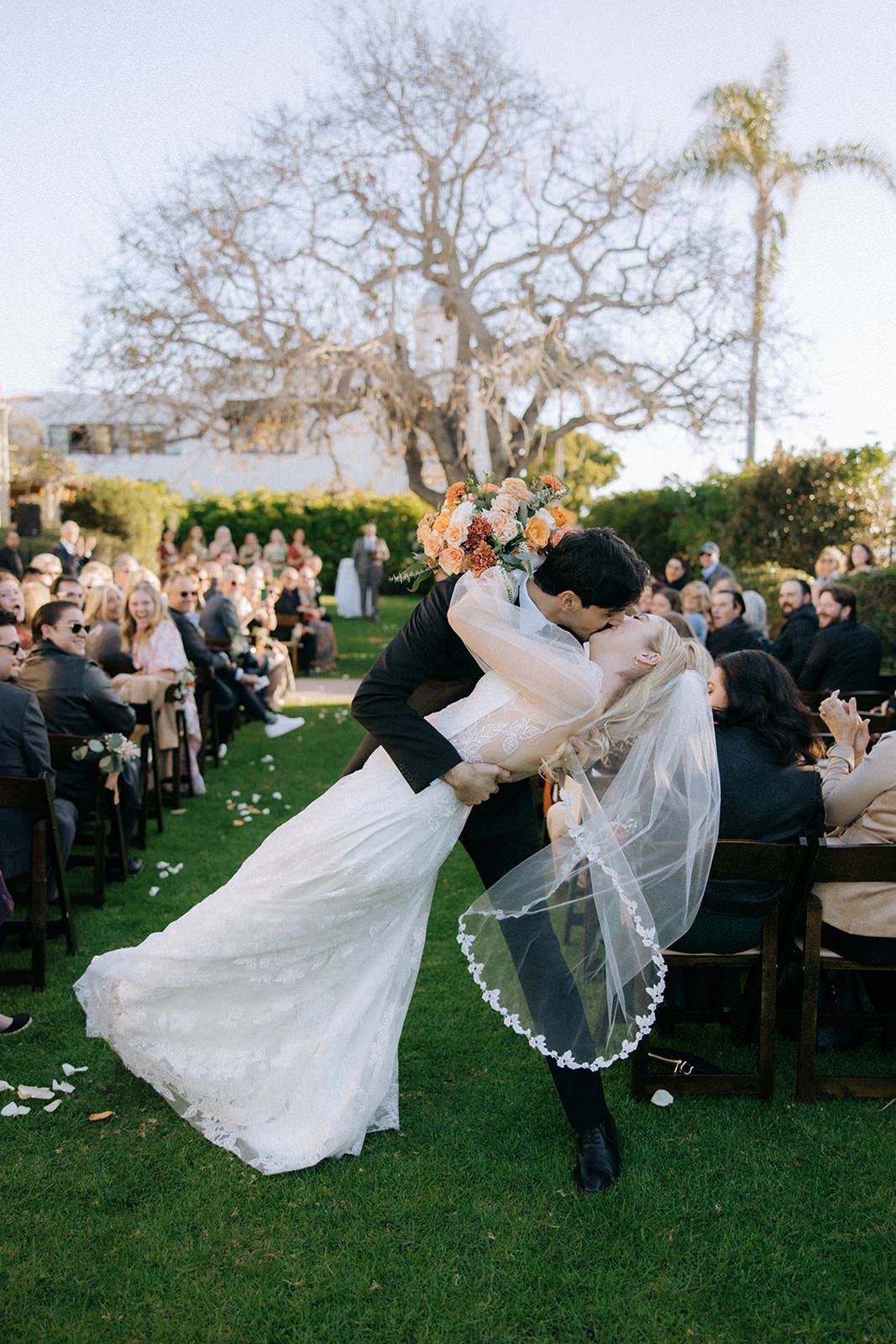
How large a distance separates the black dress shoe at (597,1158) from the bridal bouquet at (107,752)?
3103 mm

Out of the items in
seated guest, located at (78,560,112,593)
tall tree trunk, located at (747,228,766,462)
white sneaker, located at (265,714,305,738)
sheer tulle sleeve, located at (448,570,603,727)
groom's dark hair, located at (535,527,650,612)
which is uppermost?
tall tree trunk, located at (747,228,766,462)

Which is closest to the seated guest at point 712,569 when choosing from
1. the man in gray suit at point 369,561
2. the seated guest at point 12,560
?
the man in gray suit at point 369,561

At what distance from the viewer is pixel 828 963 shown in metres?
3.46

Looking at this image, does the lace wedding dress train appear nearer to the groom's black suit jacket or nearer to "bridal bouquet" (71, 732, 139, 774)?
the groom's black suit jacket

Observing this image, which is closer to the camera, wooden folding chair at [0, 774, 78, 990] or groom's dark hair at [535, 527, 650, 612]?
groom's dark hair at [535, 527, 650, 612]

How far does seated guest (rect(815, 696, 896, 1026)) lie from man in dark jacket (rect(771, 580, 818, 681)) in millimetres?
4633

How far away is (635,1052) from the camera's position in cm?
344

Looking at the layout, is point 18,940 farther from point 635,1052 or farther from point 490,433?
Result: point 490,433

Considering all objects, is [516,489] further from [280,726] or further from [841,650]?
A: [280,726]

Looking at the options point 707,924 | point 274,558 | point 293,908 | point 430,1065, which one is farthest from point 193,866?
point 274,558

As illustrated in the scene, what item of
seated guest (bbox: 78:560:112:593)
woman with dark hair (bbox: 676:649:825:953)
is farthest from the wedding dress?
seated guest (bbox: 78:560:112:593)

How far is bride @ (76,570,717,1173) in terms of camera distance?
300cm

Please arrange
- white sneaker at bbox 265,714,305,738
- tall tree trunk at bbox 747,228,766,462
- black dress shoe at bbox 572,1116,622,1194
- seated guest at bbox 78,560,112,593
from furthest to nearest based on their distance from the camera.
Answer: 1. tall tree trunk at bbox 747,228,766,462
2. white sneaker at bbox 265,714,305,738
3. seated guest at bbox 78,560,112,593
4. black dress shoe at bbox 572,1116,622,1194

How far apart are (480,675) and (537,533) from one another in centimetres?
52
